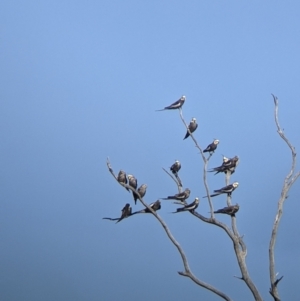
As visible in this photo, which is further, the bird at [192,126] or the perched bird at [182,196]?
the bird at [192,126]

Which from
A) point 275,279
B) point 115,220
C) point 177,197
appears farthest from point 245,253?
point 115,220

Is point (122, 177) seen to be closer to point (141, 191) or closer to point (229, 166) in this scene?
point (141, 191)

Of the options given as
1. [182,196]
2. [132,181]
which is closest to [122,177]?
[132,181]

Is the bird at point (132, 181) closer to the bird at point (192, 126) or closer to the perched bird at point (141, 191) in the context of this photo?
the perched bird at point (141, 191)

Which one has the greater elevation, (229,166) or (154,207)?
(229,166)

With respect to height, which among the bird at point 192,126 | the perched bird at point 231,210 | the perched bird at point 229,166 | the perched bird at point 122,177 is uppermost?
the bird at point 192,126

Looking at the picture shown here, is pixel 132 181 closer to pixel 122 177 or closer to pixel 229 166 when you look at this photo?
pixel 122 177

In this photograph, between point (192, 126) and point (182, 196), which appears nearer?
point (182, 196)

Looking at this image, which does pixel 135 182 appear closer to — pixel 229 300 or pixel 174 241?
pixel 174 241

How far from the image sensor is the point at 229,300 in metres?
10.9

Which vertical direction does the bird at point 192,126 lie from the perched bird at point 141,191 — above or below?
above

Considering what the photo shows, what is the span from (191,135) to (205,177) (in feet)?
2.38

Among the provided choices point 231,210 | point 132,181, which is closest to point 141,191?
point 132,181

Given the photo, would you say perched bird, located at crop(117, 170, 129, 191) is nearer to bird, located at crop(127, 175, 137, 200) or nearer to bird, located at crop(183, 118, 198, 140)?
bird, located at crop(127, 175, 137, 200)
